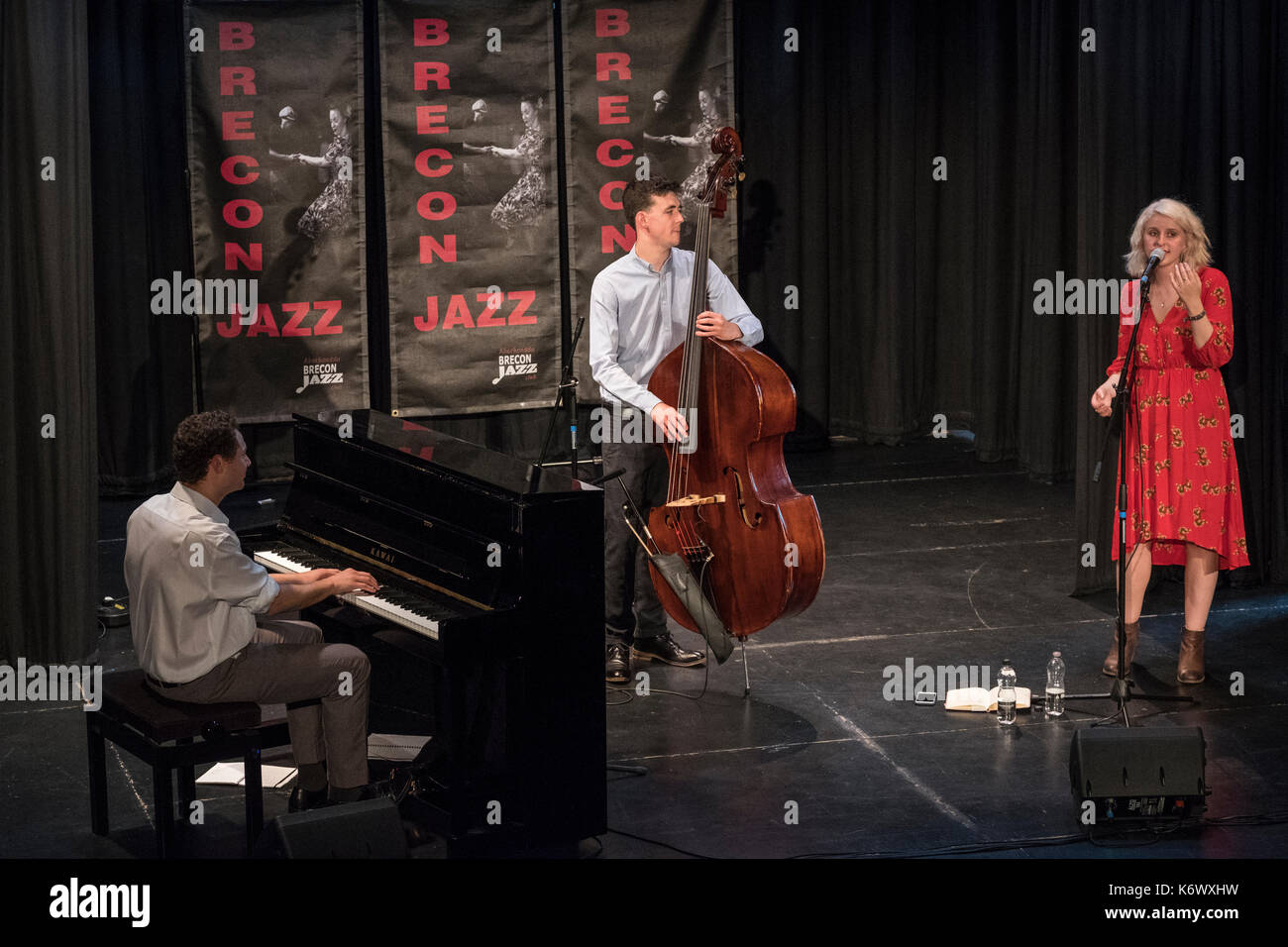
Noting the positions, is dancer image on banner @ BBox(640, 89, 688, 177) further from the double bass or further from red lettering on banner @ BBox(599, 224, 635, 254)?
the double bass

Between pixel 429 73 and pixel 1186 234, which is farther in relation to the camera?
pixel 429 73

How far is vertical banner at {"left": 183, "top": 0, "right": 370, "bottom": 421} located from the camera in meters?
8.29

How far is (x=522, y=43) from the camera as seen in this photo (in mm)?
8664

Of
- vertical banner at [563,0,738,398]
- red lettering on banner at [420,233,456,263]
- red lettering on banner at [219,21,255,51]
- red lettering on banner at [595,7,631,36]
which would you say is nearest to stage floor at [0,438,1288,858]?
red lettering on banner at [420,233,456,263]

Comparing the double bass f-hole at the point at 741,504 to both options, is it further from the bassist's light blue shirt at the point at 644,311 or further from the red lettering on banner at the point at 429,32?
the red lettering on banner at the point at 429,32

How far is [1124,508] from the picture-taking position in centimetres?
493

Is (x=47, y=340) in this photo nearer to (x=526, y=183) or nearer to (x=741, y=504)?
(x=741, y=504)

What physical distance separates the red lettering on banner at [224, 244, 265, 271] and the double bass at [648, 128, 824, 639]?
4.07 meters

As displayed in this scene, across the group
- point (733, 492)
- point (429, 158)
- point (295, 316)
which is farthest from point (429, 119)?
point (733, 492)

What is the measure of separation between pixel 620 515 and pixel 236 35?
13.8 ft

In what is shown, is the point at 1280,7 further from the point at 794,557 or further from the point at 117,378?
the point at 117,378

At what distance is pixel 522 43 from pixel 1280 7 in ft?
13.2

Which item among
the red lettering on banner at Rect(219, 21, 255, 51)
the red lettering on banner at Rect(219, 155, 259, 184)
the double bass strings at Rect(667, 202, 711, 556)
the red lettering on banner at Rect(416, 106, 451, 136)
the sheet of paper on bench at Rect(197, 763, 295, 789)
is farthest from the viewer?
the red lettering on banner at Rect(416, 106, 451, 136)

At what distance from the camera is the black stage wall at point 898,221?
21.4 feet
